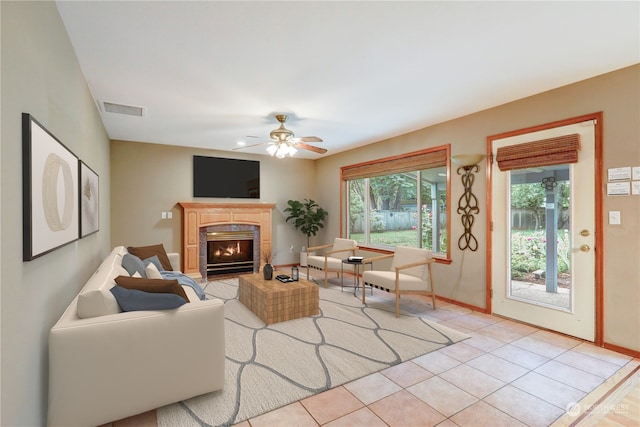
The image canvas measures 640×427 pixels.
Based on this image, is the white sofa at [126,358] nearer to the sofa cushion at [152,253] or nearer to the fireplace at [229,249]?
the sofa cushion at [152,253]

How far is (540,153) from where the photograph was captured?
10.7 feet

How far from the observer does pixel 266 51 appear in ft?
8.00

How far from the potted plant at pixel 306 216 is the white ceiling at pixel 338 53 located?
9.71ft

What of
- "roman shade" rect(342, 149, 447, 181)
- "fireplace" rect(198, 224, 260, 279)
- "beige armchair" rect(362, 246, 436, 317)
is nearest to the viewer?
"beige armchair" rect(362, 246, 436, 317)

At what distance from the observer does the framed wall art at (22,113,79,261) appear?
138 centimetres

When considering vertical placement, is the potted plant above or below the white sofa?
above

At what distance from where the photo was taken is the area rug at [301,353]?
79.0 inches

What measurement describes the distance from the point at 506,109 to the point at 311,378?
11.7 feet

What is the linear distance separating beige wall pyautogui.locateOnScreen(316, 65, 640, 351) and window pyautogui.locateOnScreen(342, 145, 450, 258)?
33 centimetres

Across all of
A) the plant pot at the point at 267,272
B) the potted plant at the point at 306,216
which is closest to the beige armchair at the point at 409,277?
the plant pot at the point at 267,272

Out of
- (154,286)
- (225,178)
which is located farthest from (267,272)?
(225,178)

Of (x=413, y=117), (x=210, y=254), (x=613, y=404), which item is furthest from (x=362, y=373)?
(x=210, y=254)

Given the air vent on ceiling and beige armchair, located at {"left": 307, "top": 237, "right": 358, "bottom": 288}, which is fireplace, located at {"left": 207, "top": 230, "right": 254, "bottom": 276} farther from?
the air vent on ceiling

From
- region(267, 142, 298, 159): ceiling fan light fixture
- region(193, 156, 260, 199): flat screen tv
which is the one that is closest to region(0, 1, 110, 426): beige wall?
region(267, 142, 298, 159): ceiling fan light fixture
